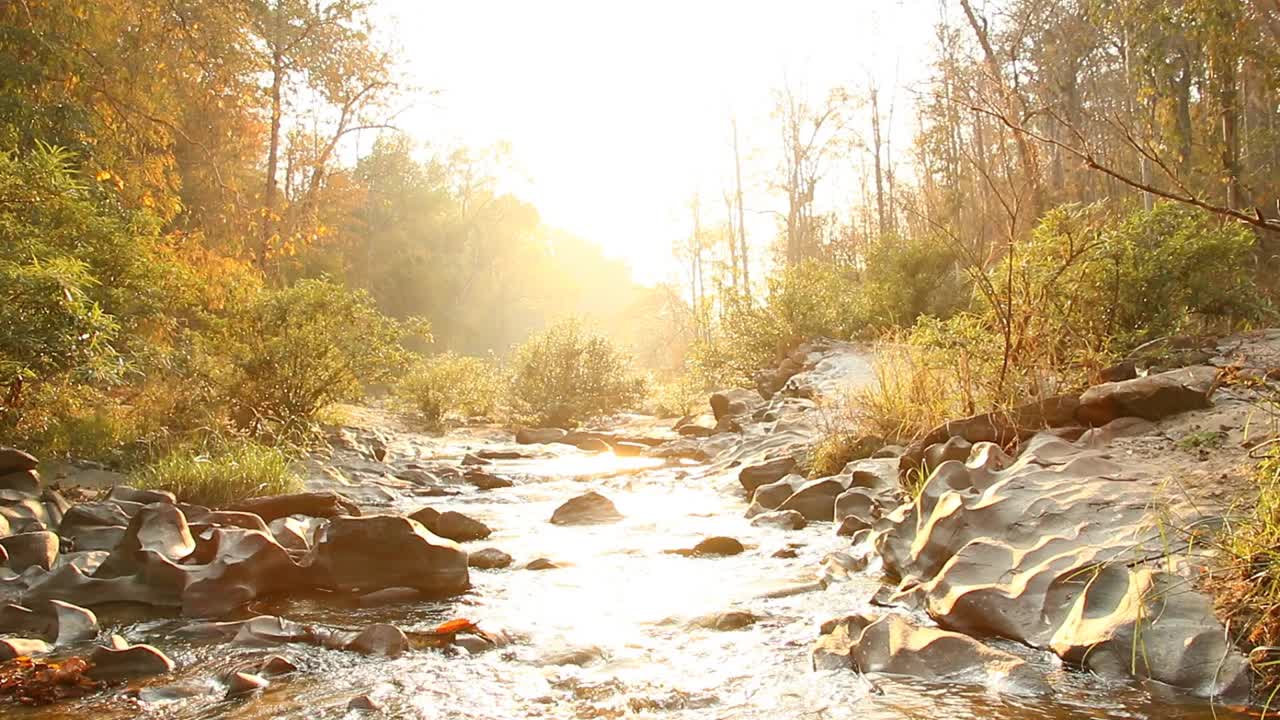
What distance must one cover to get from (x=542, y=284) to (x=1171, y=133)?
38.7m

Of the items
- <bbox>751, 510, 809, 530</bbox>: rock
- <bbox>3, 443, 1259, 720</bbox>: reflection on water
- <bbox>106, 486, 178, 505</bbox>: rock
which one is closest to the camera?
<bbox>3, 443, 1259, 720</bbox>: reflection on water

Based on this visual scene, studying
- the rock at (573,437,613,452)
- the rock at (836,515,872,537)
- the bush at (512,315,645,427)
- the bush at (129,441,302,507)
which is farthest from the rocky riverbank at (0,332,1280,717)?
the bush at (512,315,645,427)

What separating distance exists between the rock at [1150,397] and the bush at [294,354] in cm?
768

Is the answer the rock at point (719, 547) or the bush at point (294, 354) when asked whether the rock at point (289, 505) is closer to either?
the rock at point (719, 547)

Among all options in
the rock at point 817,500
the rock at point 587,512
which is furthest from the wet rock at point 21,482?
the rock at point 817,500

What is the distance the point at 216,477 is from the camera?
20.6 ft

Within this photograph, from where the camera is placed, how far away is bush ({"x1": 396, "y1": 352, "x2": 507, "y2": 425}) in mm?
16375

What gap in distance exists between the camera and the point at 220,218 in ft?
42.1

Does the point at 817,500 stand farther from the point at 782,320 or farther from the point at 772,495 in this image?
the point at 782,320

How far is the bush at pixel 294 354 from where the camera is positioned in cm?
904

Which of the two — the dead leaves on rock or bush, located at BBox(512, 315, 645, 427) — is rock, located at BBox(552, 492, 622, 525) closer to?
the dead leaves on rock

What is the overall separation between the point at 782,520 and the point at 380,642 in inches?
129

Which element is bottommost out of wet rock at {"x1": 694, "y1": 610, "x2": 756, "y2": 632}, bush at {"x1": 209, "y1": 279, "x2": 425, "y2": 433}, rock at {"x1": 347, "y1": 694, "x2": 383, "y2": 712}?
wet rock at {"x1": 694, "y1": 610, "x2": 756, "y2": 632}

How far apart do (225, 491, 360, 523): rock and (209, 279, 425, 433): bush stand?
338 centimetres
